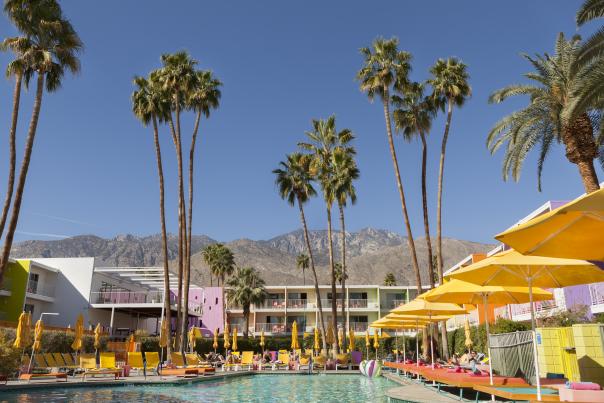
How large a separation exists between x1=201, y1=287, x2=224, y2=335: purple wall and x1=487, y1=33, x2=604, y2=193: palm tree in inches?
1465

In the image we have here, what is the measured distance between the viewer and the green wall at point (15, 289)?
33.1 metres

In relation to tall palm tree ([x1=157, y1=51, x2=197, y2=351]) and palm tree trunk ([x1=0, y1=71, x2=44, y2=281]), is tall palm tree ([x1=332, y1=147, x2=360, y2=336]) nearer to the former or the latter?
tall palm tree ([x1=157, y1=51, x2=197, y2=351])

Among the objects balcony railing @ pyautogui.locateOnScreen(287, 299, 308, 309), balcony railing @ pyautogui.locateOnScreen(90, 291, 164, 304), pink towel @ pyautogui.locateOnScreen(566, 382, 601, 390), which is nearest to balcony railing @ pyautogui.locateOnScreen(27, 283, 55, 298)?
balcony railing @ pyautogui.locateOnScreen(90, 291, 164, 304)

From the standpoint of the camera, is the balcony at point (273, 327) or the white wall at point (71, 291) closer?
the white wall at point (71, 291)

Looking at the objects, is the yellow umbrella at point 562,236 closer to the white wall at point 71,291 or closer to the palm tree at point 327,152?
the palm tree at point 327,152

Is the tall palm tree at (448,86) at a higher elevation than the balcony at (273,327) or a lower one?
higher

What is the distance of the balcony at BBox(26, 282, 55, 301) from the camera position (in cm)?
3441

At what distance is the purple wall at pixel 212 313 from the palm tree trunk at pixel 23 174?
3396 cm

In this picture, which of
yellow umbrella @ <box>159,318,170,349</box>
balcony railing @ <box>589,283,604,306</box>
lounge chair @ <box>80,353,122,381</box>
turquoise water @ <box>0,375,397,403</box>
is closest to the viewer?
turquoise water @ <box>0,375,397,403</box>

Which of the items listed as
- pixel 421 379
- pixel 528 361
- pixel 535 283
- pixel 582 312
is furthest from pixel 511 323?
pixel 535 283

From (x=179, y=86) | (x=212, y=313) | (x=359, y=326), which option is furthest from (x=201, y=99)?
(x=359, y=326)

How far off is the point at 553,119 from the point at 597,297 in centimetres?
1038

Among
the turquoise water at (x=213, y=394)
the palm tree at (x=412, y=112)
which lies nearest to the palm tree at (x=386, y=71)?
the palm tree at (x=412, y=112)

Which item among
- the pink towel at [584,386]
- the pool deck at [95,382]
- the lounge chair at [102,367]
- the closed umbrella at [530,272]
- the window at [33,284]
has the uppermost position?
the window at [33,284]
